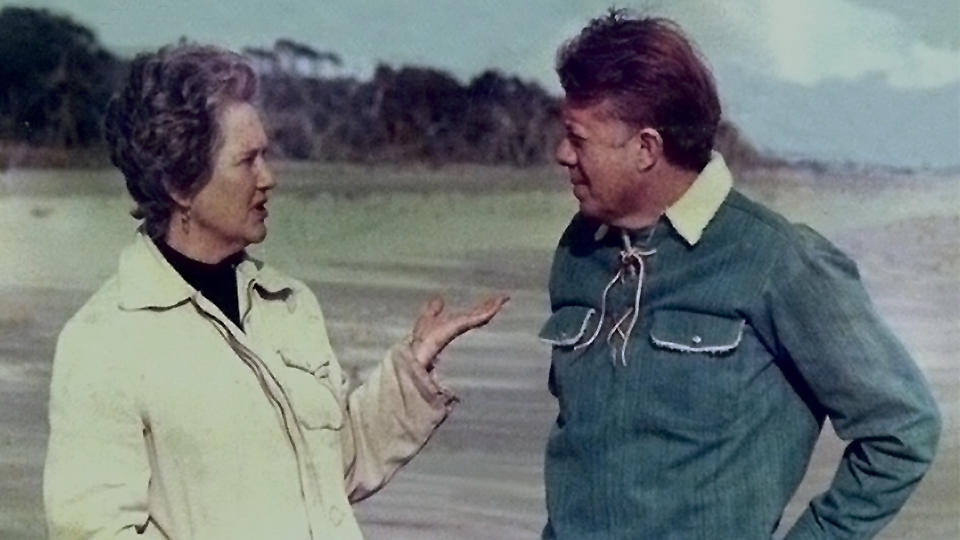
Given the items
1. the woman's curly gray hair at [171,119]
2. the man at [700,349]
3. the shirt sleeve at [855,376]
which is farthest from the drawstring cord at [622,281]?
the woman's curly gray hair at [171,119]

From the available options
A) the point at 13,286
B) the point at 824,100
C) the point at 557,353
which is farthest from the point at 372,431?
the point at 824,100

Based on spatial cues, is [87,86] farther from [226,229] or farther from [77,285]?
[226,229]

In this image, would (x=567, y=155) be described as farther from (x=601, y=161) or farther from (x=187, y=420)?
(x=187, y=420)

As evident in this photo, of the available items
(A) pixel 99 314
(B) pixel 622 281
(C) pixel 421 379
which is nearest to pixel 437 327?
(C) pixel 421 379

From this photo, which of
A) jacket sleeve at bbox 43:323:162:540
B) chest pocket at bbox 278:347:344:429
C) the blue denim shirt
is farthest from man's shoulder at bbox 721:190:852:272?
jacket sleeve at bbox 43:323:162:540

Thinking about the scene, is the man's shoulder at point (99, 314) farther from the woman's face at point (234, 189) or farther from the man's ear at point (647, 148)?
the man's ear at point (647, 148)

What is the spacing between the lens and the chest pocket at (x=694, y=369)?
109cm

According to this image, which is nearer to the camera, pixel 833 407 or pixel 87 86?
pixel 833 407

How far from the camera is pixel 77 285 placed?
1.53 metres

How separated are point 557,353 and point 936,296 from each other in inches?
23.0

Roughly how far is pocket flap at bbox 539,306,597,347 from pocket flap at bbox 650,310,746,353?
70 mm

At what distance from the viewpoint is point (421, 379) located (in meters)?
1.24

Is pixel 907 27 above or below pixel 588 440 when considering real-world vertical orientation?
above

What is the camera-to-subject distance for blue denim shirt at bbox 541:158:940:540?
106 centimetres
